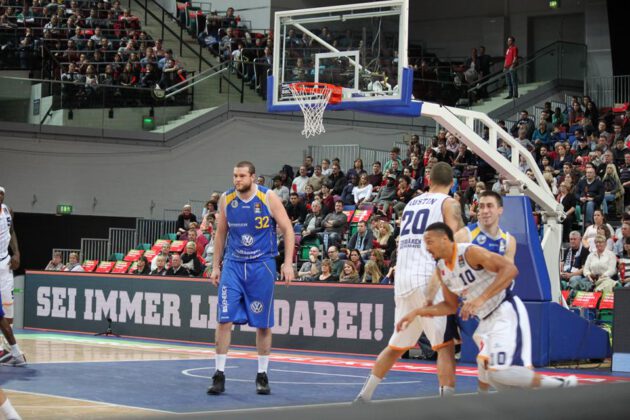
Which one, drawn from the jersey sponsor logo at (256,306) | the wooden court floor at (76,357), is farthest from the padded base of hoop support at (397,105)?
the jersey sponsor logo at (256,306)

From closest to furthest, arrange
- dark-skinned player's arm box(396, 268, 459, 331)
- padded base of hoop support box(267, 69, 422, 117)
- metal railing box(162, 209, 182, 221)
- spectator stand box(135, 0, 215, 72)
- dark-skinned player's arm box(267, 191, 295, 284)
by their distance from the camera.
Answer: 1. dark-skinned player's arm box(396, 268, 459, 331)
2. dark-skinned player's arm box(267, 191, 295, 284)
3. padded base of hoop support box(267, 69, 422, 117)
4. metal railing box(162, 209, 182, 221)
5. spectator stand box(135, 0, 215, 72)

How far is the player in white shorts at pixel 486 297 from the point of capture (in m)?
7.34

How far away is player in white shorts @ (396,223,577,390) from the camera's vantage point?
734 cm

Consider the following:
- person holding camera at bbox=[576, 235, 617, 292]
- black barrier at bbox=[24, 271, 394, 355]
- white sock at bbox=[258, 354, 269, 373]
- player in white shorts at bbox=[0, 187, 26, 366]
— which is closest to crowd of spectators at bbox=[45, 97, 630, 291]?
person holding camera at bbox=[576, 235, 617, 292]

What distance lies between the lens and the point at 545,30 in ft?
110

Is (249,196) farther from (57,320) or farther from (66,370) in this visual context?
(57,320)

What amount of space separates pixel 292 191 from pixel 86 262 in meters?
5.08

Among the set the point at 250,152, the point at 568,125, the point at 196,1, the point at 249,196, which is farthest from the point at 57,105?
the point at 249,196

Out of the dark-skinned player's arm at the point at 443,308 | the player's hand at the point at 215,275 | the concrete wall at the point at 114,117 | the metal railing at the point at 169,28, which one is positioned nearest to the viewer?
the dark-skinned player's arm at the point at 443,308

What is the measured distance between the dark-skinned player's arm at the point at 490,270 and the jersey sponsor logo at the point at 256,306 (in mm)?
3123

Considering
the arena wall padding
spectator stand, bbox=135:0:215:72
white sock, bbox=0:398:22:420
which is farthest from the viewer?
spectator stand, bbox=135:0:215:72

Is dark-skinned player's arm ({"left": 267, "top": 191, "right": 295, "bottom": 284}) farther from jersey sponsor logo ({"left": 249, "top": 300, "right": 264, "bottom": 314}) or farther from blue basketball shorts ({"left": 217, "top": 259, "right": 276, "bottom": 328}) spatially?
jersey sponsor logo ({"left": 249, "top": 300, "right": 264, "bottom": 314})

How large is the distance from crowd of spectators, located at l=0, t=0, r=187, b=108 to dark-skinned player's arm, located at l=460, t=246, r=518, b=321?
2016 cm

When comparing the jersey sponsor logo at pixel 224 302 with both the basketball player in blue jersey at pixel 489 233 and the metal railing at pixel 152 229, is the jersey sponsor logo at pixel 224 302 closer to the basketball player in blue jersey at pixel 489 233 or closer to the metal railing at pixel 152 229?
the basketball player in blue jersey at pixel 489 233
